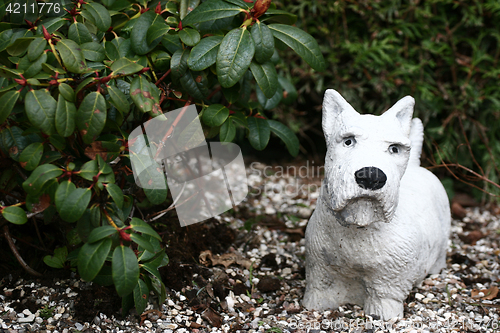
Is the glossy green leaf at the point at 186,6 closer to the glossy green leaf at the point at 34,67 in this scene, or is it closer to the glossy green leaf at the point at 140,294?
the glossy green leaf at the point at 34,67

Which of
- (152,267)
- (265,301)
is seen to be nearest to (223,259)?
(265,301)

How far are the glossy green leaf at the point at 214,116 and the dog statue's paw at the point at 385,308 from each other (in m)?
1.20

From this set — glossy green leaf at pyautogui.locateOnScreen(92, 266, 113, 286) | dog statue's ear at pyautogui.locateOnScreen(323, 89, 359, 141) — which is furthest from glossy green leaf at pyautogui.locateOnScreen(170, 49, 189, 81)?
glossy green leaf at pyautogui.locateOnScreen(92, 266, 113, 286)

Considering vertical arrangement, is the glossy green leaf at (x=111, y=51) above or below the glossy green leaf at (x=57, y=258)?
above

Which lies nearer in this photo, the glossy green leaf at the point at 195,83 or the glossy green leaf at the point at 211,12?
the glossy green leaf at the point at 211,12

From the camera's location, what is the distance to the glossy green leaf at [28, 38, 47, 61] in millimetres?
1884

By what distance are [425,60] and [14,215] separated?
356 centimetres

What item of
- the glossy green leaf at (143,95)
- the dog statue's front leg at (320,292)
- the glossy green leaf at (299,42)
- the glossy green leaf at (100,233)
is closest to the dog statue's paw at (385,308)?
the dog statue's front leg at (320,292)

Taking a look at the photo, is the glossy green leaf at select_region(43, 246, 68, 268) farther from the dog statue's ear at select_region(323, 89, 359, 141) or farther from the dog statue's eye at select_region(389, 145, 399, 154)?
the dog statue's eye at select_region(389, 145, 399, 154)

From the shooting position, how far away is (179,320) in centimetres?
232

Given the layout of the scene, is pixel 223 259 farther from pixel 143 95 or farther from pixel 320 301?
pixel 143 95

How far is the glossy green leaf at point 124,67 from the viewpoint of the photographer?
1.94m

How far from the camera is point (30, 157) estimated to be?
196 centimetres

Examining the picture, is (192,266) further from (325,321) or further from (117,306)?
(325,321)
